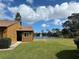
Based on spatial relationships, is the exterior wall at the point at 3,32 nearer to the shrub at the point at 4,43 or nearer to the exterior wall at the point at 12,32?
the exterior wall at the point at 12,32

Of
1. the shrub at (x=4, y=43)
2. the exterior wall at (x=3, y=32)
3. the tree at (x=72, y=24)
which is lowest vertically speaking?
the shrub at (x=4, y=43)

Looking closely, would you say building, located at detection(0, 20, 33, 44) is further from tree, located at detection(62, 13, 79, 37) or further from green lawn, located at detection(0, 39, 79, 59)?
tree, located at detection(62, 13, 79, 37)

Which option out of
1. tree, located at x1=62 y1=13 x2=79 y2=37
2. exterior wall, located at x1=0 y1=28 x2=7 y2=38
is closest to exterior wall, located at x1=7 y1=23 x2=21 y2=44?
exterior wall, located at x1=0 y1=28 x2=7 y2=38

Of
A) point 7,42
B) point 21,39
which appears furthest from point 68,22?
point 7,42

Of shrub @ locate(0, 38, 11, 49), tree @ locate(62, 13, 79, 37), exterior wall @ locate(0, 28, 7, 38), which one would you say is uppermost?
tree @ locate(62, 13, 79, 37)

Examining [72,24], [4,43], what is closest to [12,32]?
[4,43]

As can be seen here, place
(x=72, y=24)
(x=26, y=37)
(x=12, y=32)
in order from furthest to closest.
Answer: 1. (x=72, y=24)
2. (x=26, y=37)
3. (x=12, y=32)

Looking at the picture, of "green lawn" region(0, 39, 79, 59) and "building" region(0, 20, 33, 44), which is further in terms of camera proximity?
"building" region(0, 20, 33, 44)

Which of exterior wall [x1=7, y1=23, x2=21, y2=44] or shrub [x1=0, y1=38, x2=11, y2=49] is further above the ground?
exterior wall [x1=7, y1=23, x2=21, y2=44]

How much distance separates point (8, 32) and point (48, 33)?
79.0m

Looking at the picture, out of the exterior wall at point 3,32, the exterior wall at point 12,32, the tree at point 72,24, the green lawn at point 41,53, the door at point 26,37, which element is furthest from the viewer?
the tree at point 72,24

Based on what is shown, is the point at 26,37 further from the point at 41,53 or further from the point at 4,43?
the point at 41,53

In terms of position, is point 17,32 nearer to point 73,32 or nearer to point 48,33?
point 73,32

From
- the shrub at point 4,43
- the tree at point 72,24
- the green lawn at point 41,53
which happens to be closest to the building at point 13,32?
the shrub at point 4,43
